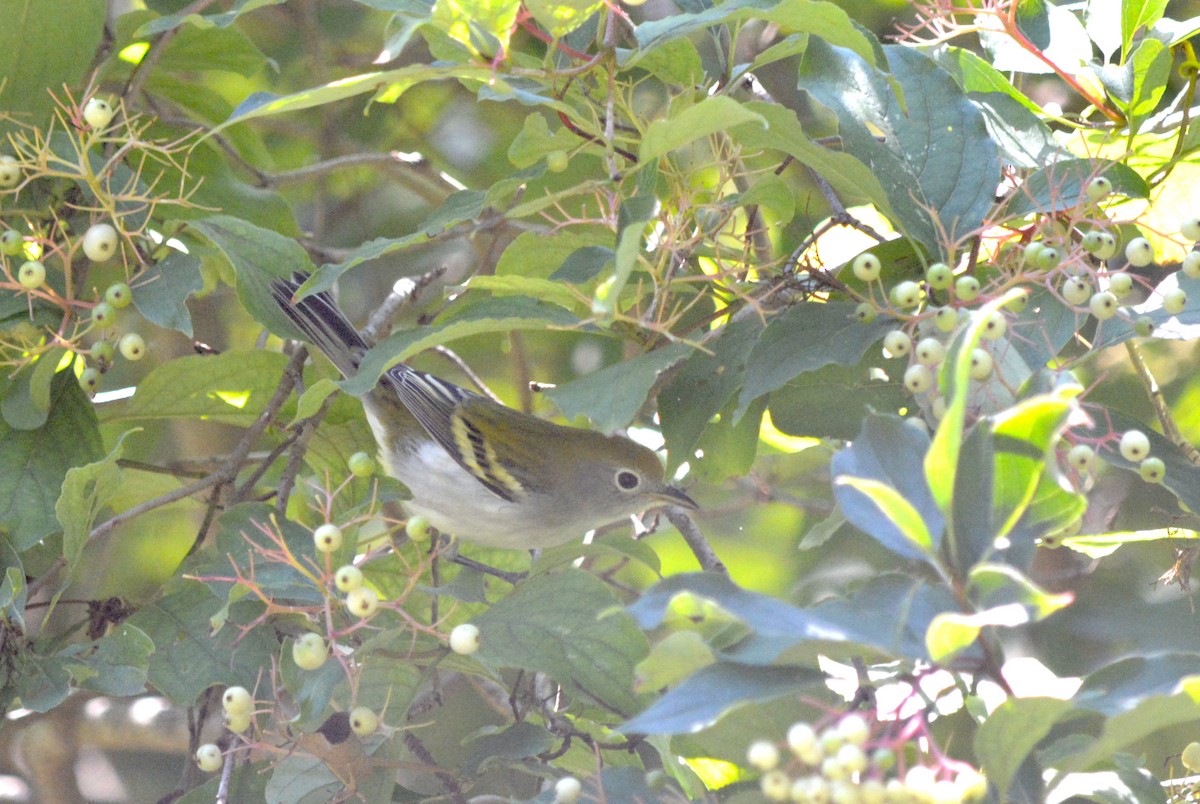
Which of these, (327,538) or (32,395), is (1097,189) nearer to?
(327,538)

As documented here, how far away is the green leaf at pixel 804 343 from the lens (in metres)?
2.09

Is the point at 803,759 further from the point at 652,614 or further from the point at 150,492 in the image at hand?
the point at 150,492

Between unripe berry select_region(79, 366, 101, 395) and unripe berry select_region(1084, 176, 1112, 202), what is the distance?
2.04 metres

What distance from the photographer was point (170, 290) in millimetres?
2523

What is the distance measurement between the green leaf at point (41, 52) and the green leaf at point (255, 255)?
0.53 meters

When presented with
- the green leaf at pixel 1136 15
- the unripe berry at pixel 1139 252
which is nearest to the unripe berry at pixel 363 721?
the unripe berry at pixel 1139 252

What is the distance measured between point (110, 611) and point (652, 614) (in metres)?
1.79

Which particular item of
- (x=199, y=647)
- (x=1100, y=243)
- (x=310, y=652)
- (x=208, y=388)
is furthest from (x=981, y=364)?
(x=208, y=388)

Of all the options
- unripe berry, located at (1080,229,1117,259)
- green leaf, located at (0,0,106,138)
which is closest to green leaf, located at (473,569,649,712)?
unripe berry, located at (1080,229,1117,259)

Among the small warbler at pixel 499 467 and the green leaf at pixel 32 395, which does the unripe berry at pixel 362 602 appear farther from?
the small warbler at pixel 499 467

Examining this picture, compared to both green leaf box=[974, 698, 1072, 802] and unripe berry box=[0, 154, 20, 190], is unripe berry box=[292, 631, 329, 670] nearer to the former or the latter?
green leaf box=[974, 698, 1072, 802]

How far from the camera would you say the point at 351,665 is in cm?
210

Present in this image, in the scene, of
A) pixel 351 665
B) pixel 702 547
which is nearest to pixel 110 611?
pixel 351 665

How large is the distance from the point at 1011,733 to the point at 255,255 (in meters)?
1.77
